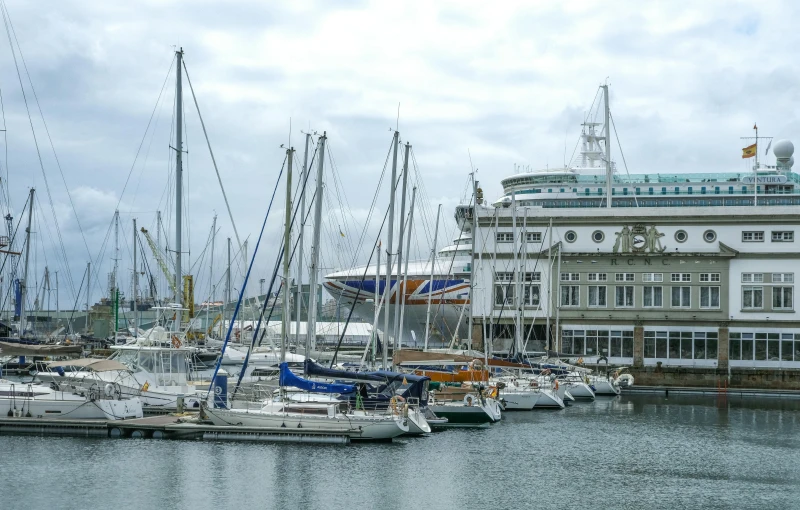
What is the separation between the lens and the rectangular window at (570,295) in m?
76.4

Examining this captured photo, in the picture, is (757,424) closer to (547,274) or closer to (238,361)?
(547,274)

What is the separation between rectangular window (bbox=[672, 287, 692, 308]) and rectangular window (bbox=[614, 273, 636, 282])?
3.00 m

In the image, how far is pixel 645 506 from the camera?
29312 mm

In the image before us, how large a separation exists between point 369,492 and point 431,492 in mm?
1898

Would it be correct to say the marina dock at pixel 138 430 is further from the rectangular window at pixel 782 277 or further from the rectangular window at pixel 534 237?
the rectangular window at pixel 782 277

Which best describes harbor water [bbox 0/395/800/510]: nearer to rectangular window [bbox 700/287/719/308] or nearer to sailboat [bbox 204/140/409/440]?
sailboat [bbox 204/140/409/440]

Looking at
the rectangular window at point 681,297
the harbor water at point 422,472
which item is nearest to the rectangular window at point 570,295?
the rectangular window at point 681,297

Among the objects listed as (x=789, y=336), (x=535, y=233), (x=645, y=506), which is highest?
(x=535, y=233)

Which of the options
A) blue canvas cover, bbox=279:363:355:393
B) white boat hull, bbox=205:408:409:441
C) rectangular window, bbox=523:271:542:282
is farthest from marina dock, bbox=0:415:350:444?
rectangular window, bbox=523:271:542:282

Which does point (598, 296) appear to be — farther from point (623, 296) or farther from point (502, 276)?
point (502, 276)

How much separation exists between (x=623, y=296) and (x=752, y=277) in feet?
29.7

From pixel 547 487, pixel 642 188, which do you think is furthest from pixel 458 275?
pixel 547 487

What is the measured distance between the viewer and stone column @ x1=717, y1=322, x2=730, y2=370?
240ft

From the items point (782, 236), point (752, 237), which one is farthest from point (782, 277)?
point (752, 237)
